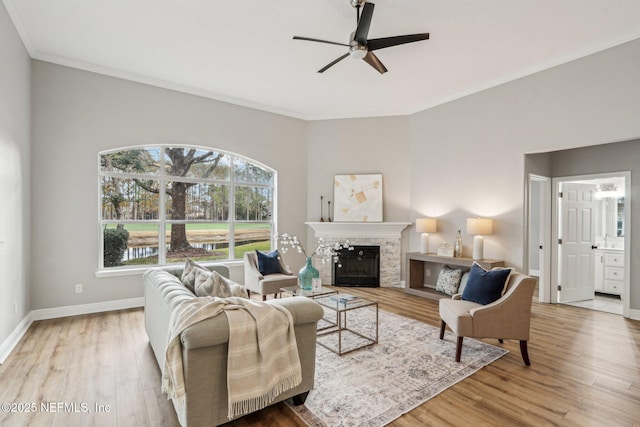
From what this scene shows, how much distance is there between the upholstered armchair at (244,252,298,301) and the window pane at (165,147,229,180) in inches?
65.1

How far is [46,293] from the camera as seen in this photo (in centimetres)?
417

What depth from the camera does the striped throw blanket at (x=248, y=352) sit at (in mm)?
1828

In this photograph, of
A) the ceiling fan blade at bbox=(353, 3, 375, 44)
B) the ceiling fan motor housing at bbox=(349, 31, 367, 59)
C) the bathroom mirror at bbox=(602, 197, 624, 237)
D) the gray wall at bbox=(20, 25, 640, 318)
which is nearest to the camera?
the ceiling fan blade at bbox=(353, 3, 375, 44)

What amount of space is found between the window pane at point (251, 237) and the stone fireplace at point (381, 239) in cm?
97

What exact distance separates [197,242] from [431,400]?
4.40 metres

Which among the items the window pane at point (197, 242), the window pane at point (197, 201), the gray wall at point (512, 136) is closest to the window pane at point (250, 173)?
the window pane at point (197, 201)

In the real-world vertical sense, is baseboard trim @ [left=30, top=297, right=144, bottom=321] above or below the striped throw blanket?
below

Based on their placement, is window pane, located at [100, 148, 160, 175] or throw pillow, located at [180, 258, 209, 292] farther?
window pane, located at [100, 148, 160, 175]

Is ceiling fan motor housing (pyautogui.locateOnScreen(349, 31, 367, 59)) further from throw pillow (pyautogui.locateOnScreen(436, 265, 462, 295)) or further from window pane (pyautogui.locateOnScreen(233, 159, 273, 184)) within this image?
throw pillow (pyautogui.locateOnScreen(436, 265, 462, 295))

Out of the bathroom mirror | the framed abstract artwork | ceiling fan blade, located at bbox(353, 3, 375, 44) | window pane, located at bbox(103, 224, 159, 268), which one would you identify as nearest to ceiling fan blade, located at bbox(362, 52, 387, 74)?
ceiling fan blade, located at bbox(353, 3, 375, 44)

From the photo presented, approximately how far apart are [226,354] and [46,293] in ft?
12.4

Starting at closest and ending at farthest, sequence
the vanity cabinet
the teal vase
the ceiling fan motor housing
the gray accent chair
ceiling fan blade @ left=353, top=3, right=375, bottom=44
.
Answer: the gray accent chair, ceiling fan blade @ left=353, top=3, right=375, bottom=44, the ceiling fan motor housing, the teal vase, the vanity cabinet

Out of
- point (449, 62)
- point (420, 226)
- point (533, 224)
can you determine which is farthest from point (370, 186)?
point (533, 224)

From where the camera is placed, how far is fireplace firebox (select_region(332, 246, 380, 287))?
20.5 ft
